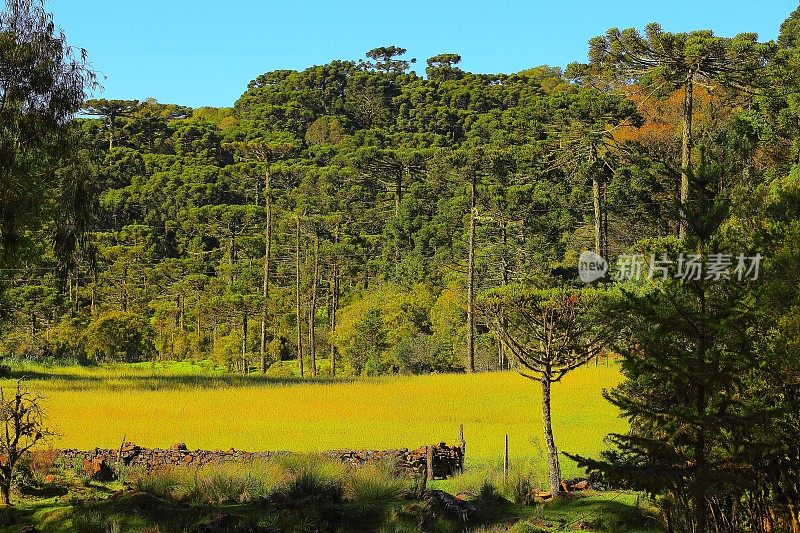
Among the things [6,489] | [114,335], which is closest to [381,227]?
[114,335]

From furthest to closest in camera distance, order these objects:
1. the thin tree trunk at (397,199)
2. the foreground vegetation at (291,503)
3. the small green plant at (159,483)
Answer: the thin tree trunk at (397,199), the small green plant at (159,483), the foreground vegetation at (291,503)

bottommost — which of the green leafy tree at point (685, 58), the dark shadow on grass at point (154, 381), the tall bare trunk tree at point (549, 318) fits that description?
the dark shadow on grass at point (154, 381)

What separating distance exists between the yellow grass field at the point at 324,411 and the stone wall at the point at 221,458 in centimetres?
110

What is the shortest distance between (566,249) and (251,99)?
104 m

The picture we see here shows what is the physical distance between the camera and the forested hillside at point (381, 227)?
38.7 meters

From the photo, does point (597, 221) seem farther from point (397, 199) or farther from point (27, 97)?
point (397, 199)

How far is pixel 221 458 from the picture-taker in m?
17.7

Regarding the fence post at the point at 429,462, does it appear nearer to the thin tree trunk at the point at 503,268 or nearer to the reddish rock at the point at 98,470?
the reddish rock at the point at 98,470

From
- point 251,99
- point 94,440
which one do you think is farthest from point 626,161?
point 251,99

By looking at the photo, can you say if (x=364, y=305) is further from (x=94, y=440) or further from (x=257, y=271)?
(x=94, y=440)

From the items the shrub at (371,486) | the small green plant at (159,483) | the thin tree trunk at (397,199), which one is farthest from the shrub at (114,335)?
the shrub at (371,486)

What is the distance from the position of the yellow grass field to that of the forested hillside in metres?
4.66

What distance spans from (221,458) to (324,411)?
1240cm

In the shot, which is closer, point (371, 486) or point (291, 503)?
point (291, 503)
